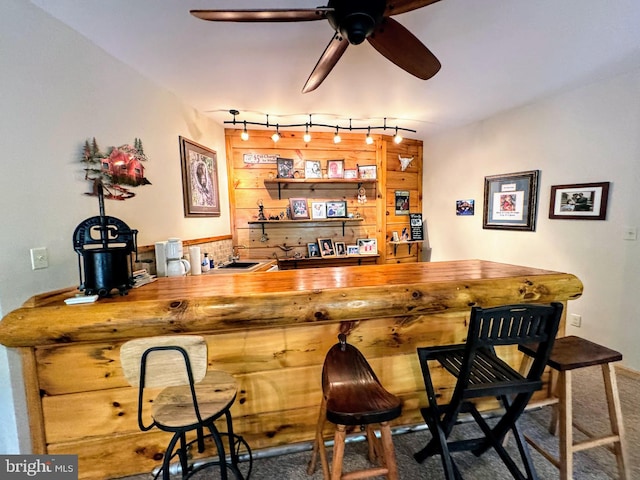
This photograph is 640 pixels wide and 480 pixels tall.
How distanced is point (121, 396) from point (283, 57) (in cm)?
234

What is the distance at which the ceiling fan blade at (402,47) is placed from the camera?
1.38 m

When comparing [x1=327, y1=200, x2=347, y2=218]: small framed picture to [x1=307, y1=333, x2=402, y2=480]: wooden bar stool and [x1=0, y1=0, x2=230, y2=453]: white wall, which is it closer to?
[x1=0, y1=0, x2=230, y2=453]: white wall

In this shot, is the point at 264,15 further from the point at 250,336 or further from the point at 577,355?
the point at 577,355

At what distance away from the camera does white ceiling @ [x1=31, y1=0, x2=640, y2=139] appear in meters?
1.52

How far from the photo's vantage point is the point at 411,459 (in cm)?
151

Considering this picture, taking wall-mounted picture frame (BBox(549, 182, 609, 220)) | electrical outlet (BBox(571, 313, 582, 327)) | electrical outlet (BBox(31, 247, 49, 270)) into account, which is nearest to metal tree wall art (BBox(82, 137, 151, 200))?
electrical outlet (BBox(31, 247, 49, 270))

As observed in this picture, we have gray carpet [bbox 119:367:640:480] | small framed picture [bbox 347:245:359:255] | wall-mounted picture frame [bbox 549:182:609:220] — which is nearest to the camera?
gray carpet [bbox 119:367:640:480]

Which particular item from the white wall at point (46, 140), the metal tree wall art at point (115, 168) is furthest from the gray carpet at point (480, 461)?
the metal tree wall art at point (115, 168)

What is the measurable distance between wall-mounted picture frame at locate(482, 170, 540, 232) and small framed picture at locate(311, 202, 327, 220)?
2074 millimetres

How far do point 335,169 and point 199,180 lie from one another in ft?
6.04

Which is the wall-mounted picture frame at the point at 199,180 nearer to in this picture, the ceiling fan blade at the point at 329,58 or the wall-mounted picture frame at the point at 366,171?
the ceiling fan blade at the point at 329,58

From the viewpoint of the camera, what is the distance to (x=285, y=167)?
3707 mm

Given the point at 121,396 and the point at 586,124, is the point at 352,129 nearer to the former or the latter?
the point at 586,124

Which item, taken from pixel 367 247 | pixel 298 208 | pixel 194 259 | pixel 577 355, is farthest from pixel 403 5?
pixel 367 247
